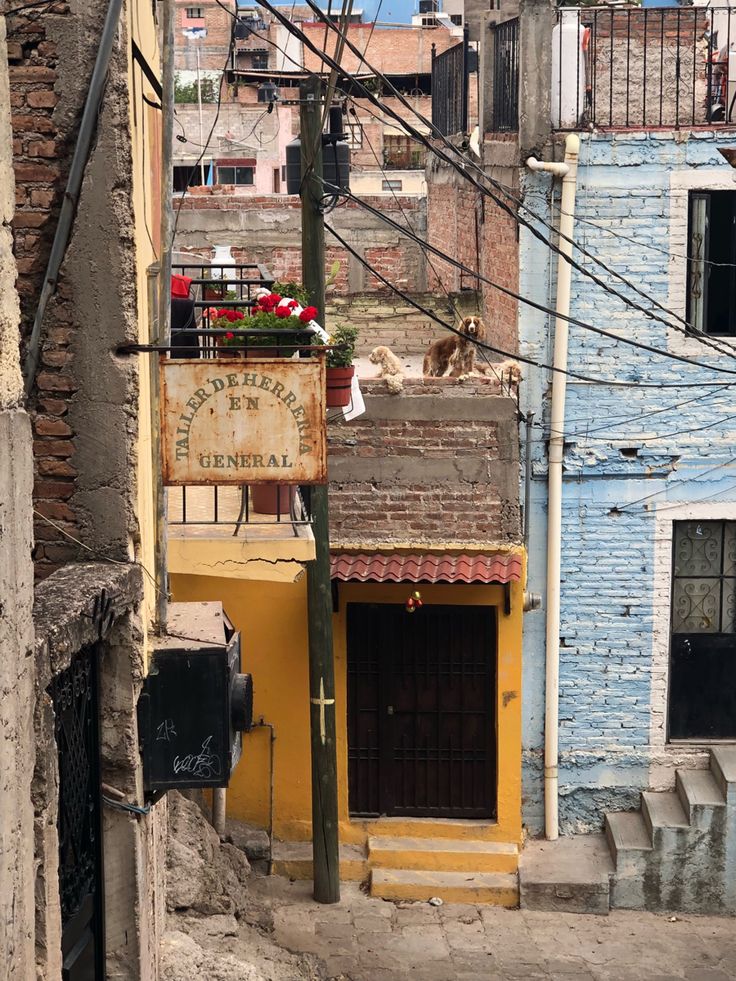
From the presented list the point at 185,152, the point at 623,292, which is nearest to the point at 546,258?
the point at 623,292

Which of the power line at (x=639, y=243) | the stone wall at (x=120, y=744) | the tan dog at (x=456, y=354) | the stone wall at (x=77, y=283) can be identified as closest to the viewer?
the stone wall at (x=120, y=744)

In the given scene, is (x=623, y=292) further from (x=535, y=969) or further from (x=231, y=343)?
(x=535, y=969)

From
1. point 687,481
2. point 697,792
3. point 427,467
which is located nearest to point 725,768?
point 697,792

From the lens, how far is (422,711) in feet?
43.1

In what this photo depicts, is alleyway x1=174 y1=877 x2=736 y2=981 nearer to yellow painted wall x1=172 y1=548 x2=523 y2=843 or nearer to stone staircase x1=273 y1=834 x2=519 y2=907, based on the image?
stone staircase x1=273 y1=834 x2=519 y2=907

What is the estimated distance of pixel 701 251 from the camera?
12789 millimetres

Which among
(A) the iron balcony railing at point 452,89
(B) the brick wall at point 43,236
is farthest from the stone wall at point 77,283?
(A) the iron balcony railing at point 452,89

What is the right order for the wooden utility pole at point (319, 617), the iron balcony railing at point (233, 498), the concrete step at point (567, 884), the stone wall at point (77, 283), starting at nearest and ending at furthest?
the stone wall at point (77, 283)
the iron balcony railing at point (233, 498)
the wooden utility pole at point (319, 617)
the concrete step at point (567, 884)

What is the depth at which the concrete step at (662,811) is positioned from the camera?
1270 centimetres

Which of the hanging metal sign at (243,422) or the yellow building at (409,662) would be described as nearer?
the hanging metal sign at (243,422)

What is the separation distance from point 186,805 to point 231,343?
3.97 meters

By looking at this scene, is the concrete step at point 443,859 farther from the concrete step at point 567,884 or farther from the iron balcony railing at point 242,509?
the iron balcony railing at point 242,509

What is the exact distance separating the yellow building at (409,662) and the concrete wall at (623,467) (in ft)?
1.23

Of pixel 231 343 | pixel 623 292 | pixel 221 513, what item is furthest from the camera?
pixel 623 292
